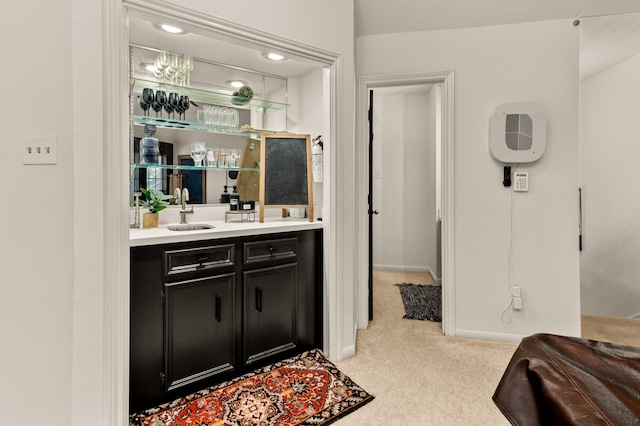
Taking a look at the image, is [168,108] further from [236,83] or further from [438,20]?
[438,20]

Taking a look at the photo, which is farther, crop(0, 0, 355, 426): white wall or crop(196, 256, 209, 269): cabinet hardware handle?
crop(196, 256, 209, 269): cabinet hardware handle

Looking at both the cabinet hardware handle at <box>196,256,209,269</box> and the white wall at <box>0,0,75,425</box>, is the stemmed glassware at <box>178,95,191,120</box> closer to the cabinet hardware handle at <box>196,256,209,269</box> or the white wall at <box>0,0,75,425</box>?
the white wall at <box>0,0,75,425</box>

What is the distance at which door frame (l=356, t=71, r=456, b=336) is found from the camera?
267 centimetres

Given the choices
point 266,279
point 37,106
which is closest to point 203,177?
point 266,279

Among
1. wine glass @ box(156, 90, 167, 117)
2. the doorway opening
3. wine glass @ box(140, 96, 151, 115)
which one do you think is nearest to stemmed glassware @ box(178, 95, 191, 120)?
wine glass @ box(156, 90, 167, 117)

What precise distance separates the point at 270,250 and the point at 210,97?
4.34 feet

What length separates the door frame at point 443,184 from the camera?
2.67 m

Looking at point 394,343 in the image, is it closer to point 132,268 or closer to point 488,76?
point 132,268

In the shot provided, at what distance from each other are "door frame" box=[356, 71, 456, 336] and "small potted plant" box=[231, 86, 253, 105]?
3.03ft

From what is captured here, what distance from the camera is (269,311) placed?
7.04 ft

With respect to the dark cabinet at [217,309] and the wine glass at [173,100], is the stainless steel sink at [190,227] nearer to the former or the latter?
the dark cabinet at [217,309]

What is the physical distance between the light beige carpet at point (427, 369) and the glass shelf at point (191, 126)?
1.93 meters

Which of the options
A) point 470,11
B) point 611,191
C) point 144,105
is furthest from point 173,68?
point 611,191

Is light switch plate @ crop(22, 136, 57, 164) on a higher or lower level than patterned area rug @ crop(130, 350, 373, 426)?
higher
